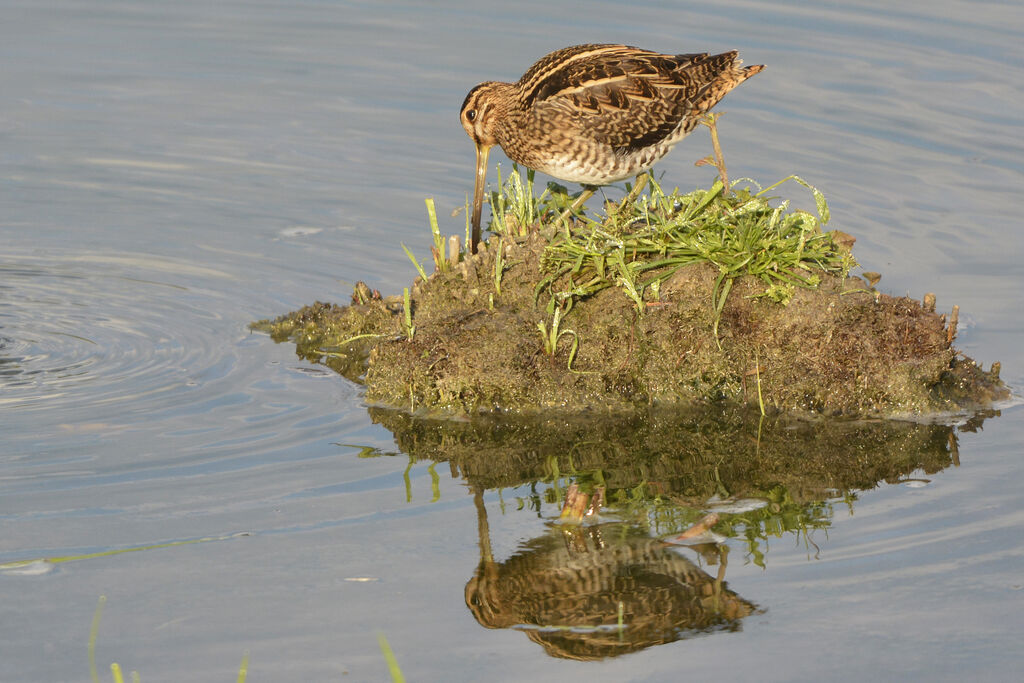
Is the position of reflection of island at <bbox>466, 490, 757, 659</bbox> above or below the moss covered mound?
below

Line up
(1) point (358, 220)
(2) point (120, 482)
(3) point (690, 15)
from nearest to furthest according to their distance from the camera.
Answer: (2) point (120, 482) → (1) point (358, 220) → (3) point (690, 15)

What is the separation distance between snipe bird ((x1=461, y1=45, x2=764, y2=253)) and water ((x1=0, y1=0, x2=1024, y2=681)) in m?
1.40

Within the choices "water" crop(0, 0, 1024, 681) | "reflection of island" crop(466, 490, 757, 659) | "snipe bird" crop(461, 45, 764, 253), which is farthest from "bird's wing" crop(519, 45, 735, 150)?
"reflection of island" crop(466, 490, 757, 659)

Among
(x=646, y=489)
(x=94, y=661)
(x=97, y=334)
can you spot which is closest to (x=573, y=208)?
(x=646, y=489)

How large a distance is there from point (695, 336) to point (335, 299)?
2.81 m

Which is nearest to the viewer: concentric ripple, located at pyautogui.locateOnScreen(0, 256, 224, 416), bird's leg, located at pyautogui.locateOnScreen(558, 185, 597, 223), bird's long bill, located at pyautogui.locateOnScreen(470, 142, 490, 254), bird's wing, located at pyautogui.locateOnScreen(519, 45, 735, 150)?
concentric ripple, located at pyautogui.locateOnScreen(0, 256, 224, 416)

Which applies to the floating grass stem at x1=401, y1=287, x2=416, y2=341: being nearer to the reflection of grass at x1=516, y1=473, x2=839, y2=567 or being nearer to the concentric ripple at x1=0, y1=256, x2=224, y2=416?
the concentric ripple at x1=0, y1=256, x2=224, y2=416

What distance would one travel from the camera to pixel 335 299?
884 centimetres

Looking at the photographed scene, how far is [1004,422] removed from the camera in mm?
6820

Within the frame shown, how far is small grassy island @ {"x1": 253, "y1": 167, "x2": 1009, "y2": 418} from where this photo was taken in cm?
695

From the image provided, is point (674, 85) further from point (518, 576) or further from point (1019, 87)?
point (1019, 87)

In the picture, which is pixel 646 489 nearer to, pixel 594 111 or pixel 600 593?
pixel 600 593

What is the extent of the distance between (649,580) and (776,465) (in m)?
1.39

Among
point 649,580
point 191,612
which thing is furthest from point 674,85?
point 191,612
